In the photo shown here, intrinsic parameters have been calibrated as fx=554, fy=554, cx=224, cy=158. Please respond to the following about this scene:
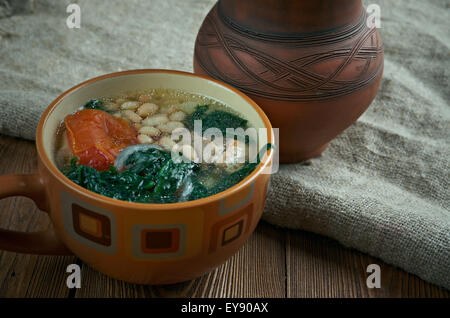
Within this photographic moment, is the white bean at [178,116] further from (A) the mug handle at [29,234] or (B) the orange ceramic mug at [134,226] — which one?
(A) the mug handle at [29,234]

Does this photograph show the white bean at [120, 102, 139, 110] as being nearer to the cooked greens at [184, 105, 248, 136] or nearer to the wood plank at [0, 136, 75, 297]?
the cooked greens at [184, 105, 248, 136]

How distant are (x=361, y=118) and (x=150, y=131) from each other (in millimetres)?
664

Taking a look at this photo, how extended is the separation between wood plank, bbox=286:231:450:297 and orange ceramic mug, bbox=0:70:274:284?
0.19 metres

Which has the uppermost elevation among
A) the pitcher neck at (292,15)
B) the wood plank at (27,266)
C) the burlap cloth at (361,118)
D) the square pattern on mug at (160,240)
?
the pitcher neck at (292,15)

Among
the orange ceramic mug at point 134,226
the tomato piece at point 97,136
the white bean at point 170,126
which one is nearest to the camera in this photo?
the orange ceramic mug at point 134,226

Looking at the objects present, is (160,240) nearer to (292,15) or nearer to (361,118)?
(292,15)

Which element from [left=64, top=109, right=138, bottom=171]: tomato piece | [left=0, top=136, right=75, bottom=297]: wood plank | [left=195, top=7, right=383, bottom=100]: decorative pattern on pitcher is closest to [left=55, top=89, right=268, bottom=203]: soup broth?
[left=64, top=109, right=138, bottom=171]: tomato piece

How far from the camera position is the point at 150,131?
1.01 metres

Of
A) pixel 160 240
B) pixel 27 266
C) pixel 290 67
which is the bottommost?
pixel 27 266

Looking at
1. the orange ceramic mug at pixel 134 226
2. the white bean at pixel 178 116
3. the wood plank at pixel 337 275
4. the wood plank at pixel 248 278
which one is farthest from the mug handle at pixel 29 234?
the wood plank at pixel 337 275

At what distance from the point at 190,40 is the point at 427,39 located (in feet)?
2.57

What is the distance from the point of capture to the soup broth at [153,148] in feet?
2.82

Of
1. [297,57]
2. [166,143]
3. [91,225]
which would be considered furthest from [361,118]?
[91,225]

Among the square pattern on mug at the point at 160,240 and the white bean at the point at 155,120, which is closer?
the square pattern on mug at the point at 160,240
